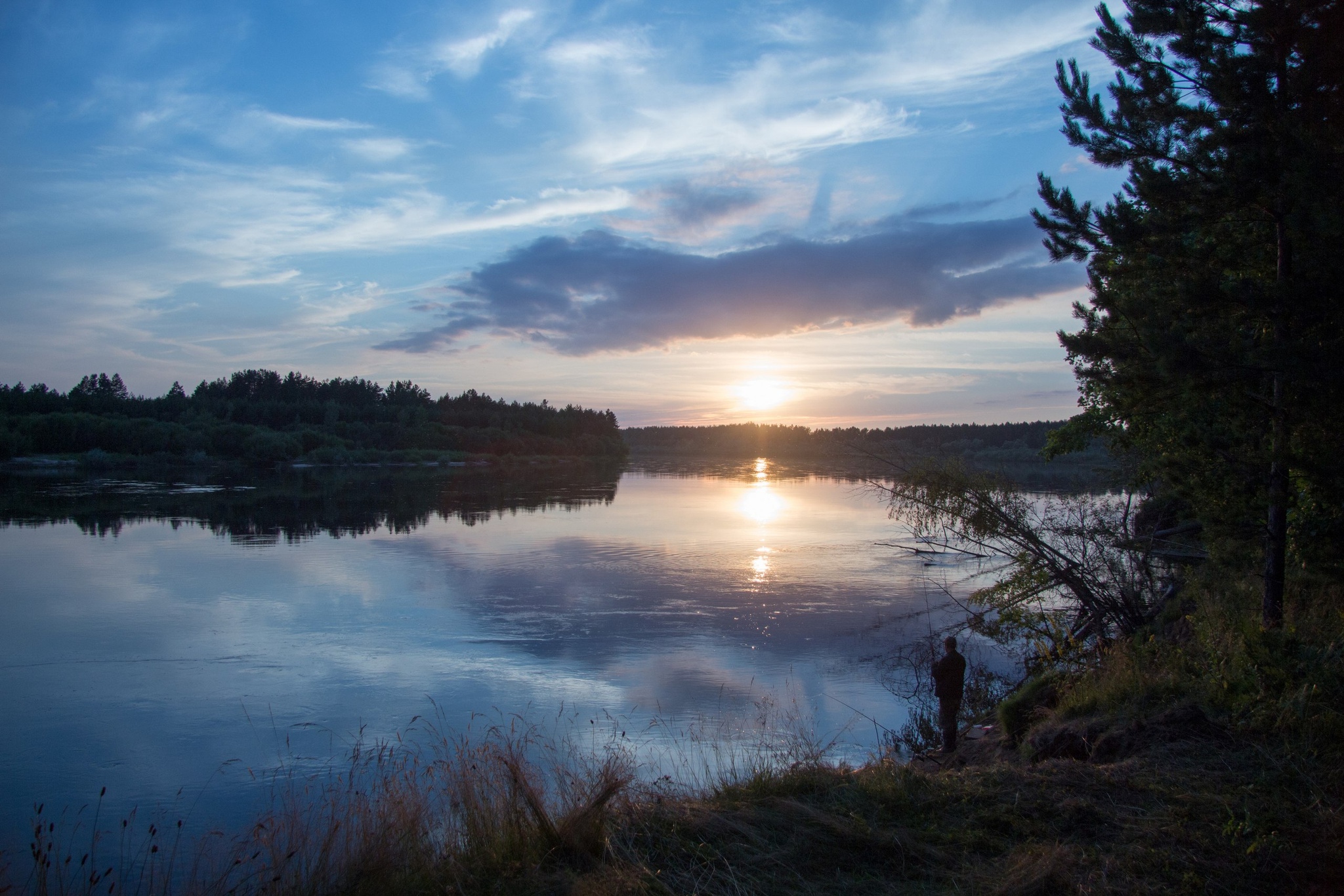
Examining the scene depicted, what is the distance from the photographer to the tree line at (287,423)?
75.5 m

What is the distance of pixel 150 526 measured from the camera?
1171 inches

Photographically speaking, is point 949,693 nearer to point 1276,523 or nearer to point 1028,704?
point 1028,704

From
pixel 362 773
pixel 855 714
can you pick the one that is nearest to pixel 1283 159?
pixel 855 714

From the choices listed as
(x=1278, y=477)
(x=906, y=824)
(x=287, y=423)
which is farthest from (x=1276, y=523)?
(x=287, y=423)

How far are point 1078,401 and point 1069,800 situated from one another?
33.9ft

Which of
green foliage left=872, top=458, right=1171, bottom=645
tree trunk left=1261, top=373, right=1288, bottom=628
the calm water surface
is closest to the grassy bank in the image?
tree trunk left=1261, top=373, right=1288, bottom=628

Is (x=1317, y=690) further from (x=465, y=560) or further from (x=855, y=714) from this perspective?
(x=465, y=560)

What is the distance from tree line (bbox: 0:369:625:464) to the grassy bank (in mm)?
80210

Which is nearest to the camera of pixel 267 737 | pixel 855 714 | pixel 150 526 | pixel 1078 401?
pixel 267 737

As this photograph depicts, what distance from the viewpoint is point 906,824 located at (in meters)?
5.14

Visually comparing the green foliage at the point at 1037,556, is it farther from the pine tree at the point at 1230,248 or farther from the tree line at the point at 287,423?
the tree line at the point at 287,423

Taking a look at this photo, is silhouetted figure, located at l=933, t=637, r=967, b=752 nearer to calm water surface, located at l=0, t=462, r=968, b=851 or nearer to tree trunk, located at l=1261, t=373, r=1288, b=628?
calm water surface, located at l=0, t=462, r=968, b=851

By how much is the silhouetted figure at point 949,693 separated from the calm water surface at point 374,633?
3.21 ft

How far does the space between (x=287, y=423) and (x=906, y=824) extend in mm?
105764
